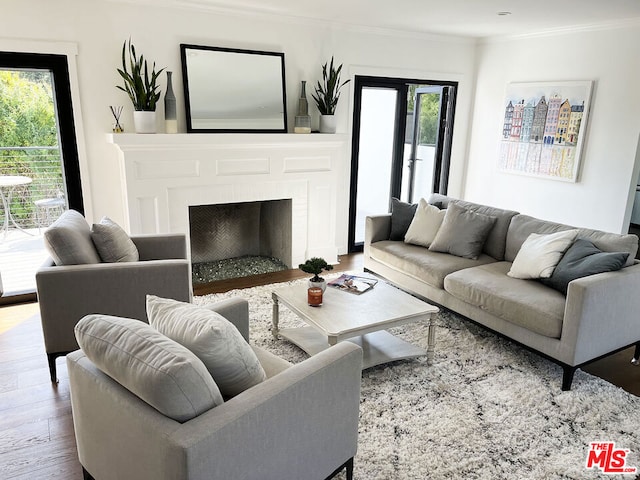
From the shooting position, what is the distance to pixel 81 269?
2635mm

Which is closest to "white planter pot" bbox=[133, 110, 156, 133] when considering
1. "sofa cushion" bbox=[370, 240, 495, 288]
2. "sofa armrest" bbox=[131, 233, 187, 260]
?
"sofa armrest" bbox=[131, 233, 187, 260]

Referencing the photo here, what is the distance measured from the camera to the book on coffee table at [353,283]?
10.6 ft

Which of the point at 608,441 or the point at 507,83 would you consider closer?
the point at 608,441

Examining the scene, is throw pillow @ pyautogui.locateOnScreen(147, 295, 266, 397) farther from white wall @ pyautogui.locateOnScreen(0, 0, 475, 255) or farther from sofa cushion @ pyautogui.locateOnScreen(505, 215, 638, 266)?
white wall @ pyautogui.locateOnScreen(0, 0, 475, 255)

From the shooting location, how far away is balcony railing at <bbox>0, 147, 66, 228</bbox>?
12.4ft

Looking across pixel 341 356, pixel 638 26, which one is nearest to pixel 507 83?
pixel 638 26

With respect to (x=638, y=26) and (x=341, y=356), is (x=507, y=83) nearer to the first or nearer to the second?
(x=638, y=26)

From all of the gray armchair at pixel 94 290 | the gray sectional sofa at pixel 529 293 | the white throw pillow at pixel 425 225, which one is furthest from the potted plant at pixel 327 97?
the gray armchair at pixel 94 290

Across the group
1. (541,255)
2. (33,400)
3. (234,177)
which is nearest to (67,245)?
(33,400)

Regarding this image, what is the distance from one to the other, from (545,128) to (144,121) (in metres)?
3.93

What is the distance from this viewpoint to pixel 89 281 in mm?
2648

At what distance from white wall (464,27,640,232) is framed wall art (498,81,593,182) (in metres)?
0.08

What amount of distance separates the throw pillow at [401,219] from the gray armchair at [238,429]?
101 inches

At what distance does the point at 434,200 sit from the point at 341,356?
291 centimetres
